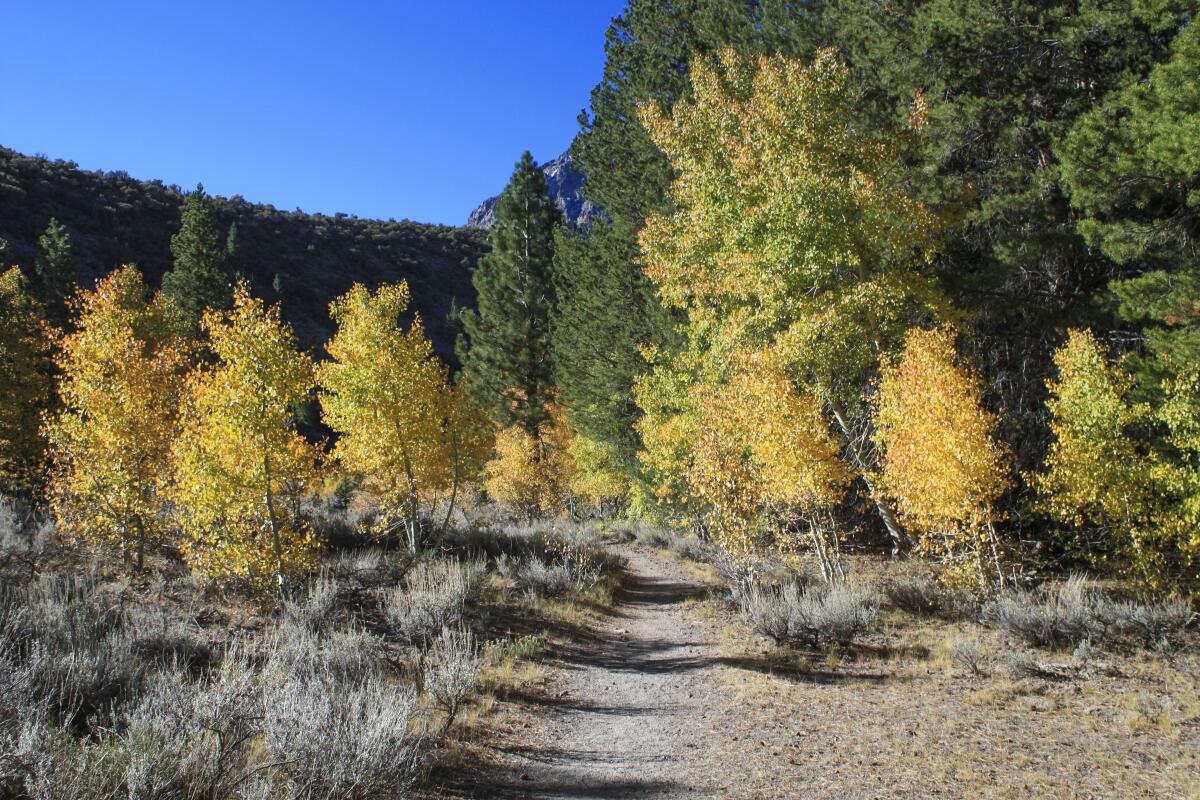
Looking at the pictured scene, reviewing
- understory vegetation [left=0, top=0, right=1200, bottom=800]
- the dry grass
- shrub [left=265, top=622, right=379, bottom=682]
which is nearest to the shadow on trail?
the dry grass

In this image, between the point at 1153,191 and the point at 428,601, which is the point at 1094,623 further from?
the point at 428,601

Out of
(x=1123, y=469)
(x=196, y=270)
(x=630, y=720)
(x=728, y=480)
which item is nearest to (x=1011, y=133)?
(x=1123, y=469)

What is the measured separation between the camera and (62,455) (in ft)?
48.2

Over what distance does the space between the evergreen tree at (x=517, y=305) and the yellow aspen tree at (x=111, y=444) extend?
21.4m

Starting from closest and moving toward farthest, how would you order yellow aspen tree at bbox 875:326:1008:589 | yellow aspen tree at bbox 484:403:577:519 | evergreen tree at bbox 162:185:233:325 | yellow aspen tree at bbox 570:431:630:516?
yellow aspen tree at bbox 875:326:1008:589 → yellow aspen tree at bbox 570:431:630:516 → yellow aspen tree at bbox 484:403:577:519 → evergreen tree at bbox 162:185:233:325

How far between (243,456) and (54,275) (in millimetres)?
28544

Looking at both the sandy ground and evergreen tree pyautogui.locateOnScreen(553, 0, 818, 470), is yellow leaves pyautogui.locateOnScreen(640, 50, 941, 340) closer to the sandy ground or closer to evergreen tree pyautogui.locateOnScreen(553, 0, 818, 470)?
evergreen tree pyautogui.locateOnScreen(553, 0, 818, 470)

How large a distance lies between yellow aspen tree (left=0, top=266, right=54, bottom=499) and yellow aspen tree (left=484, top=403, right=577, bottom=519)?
1673 cm

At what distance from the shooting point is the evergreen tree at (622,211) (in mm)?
23375

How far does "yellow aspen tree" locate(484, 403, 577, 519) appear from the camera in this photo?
29.8 metres

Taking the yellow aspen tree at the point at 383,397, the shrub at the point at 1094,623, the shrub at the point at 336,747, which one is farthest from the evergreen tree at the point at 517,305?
the shrub at the point at 336,747

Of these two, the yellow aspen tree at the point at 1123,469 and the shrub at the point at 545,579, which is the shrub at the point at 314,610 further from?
the yellow aspen tree at the point at 1123,469

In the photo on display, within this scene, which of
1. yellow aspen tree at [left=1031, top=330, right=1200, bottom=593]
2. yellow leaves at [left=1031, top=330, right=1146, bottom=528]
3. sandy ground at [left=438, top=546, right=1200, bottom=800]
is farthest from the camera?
yellow leaves at [left=1031, top=330, right=1146, bottom=528]

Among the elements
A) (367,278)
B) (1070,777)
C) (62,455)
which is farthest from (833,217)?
(367,278)
